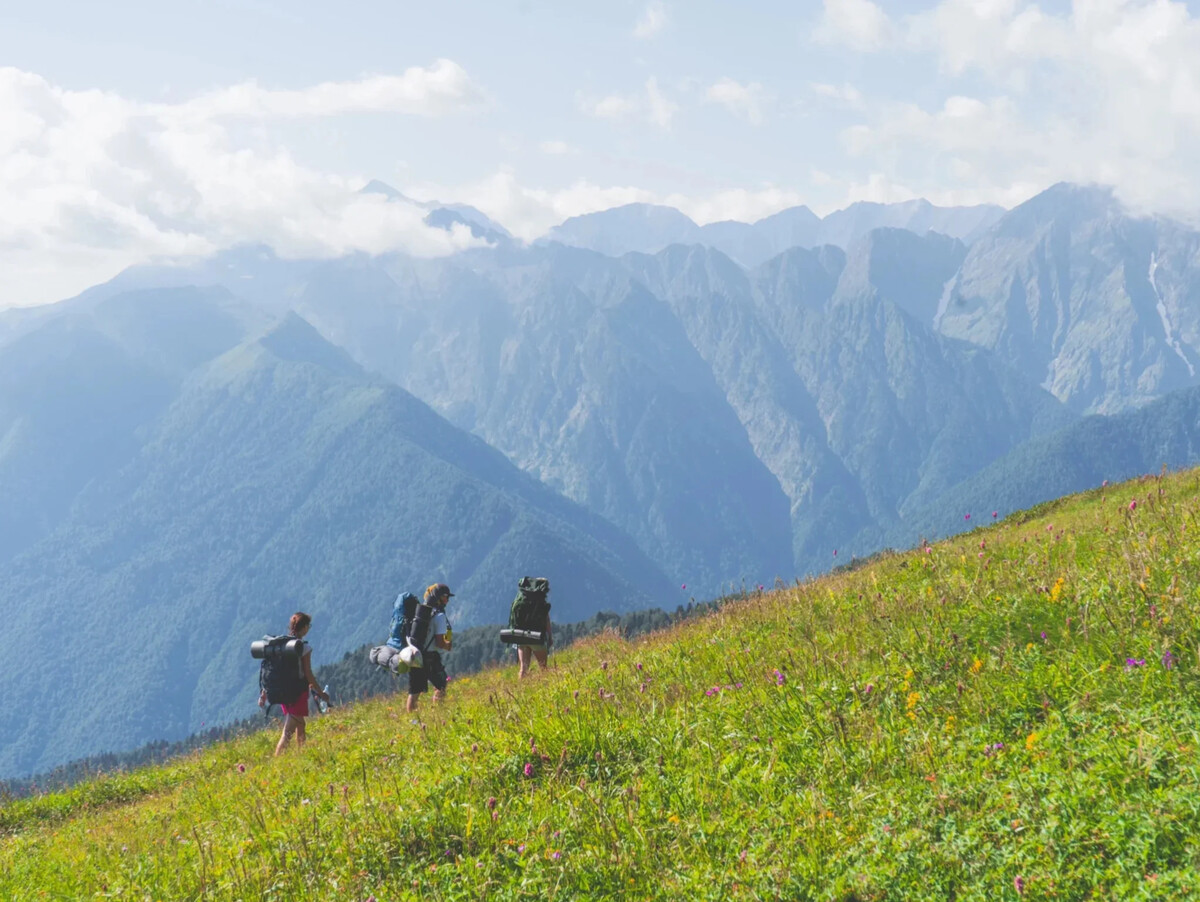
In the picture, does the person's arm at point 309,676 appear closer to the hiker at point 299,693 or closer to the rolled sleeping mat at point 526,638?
the hiker at point 299,693

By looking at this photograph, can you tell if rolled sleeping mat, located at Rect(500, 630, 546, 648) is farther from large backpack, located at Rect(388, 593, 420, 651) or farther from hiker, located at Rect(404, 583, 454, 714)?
large backpack, located at Rect(388, 593, 420, 651)

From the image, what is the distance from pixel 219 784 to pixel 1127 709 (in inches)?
483

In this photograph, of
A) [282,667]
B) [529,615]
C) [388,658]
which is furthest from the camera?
[529,615]

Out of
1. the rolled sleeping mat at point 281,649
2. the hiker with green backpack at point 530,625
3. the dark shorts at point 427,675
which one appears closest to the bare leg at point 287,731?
the rolled sleeping mat at point 281,649

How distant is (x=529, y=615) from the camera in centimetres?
1694

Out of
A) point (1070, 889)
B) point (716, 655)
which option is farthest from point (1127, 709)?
point (716, 655)

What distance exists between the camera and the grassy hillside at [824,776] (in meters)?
4.48

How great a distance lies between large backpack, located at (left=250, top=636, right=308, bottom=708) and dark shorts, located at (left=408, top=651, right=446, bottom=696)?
6.65ft

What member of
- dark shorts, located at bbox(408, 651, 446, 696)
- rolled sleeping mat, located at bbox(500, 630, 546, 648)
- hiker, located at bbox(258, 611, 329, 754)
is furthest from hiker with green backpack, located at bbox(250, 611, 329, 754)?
rolled sleeping mat, located at bbox(500, 630, 546, 648)

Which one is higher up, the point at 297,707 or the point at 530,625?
the point at 530,625

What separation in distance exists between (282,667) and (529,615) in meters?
4.66

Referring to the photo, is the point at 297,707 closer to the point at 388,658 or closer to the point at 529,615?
the point at 388,658

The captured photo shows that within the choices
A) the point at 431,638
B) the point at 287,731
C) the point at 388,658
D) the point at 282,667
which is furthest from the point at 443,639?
the point at 287,731

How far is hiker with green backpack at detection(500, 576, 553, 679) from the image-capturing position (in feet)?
54.1
